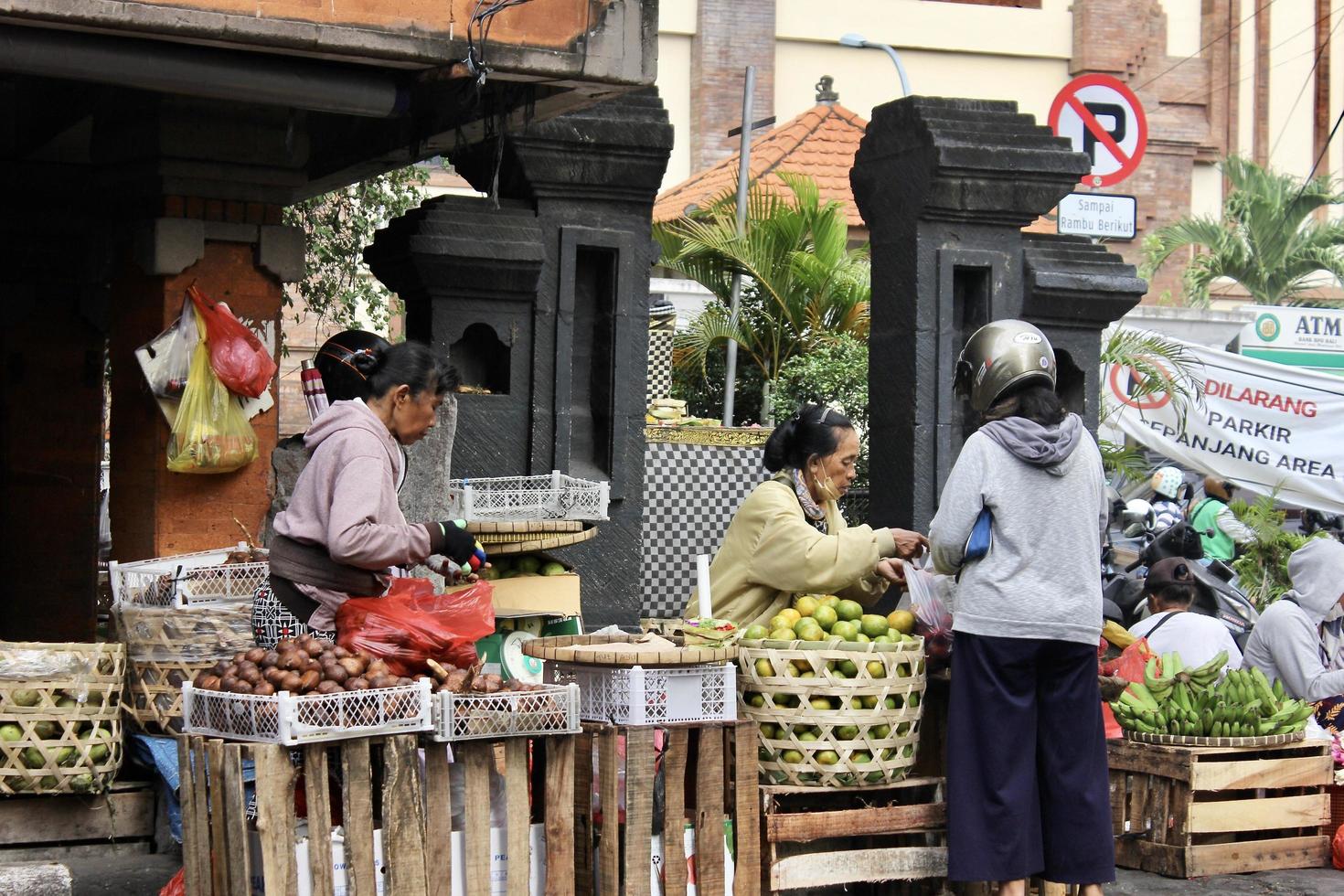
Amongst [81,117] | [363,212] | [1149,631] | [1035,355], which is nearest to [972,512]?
[1035,355]

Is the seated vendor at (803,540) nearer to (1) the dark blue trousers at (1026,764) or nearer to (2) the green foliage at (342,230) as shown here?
(1) the dark blue trousers at (1026,764)

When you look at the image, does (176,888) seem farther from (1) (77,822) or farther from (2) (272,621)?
(1) (77,822)

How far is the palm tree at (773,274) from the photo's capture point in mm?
12203

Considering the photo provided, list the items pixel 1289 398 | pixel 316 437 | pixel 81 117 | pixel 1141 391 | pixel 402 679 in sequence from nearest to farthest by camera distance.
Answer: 1. pixel 402 679
2. pixel 316 437
3. pixel 81 117
4. pixel 1141 391
5. pixel 1289 398

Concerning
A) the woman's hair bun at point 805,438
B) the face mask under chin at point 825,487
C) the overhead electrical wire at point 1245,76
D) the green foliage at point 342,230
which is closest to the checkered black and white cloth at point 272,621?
the woman's hair bun at point 805,438

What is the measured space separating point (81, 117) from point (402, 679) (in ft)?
14.9

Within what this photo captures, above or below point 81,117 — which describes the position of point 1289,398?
below

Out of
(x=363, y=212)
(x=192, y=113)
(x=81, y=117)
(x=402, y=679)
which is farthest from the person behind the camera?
(x=363, y=212)

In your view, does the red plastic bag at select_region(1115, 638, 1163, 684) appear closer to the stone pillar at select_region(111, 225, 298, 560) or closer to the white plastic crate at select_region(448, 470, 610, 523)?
the white plastic crate at select_region(448, 470, 610, 523)

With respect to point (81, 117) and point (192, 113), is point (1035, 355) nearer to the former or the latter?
point (192, 113)

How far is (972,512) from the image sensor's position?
5.14 m

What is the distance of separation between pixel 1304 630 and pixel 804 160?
1387 cm

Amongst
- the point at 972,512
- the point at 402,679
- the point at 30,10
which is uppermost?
the point at 30,10

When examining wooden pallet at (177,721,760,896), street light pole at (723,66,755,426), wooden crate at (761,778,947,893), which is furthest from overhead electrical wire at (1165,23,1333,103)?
wooden pallet at (177,721,760,896)
